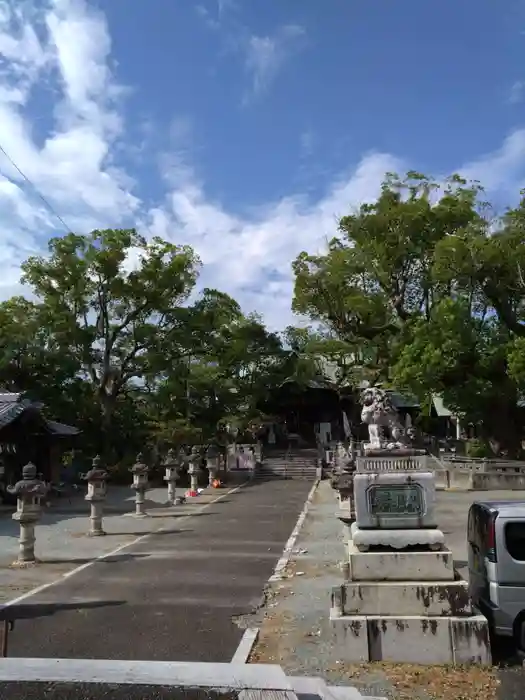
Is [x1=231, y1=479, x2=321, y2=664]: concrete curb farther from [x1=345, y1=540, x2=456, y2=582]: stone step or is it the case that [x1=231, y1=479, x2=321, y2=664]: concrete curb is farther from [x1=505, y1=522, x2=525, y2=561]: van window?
[x1=505, y1=522, x2=525, y2=561]: van window

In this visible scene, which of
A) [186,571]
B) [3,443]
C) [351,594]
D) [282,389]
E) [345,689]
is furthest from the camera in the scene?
[282,389]

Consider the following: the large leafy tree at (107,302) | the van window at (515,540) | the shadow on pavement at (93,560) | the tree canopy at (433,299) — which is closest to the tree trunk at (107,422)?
the large leafy tree at (107,302)

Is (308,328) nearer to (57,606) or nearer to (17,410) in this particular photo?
(17,410)

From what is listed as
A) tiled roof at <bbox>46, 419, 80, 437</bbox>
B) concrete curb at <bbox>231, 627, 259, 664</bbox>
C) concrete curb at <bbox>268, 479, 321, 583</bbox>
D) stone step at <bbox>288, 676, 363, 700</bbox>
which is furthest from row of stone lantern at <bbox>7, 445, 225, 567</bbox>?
stone step at <bbox>288, 676, 363, 700</bbox>

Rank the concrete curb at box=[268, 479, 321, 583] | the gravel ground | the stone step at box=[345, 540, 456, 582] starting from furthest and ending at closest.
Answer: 1. the concrete curb at box=[268, 479, 321, 583]
2. the stone step at box=[345, 540, 456, 582]
3. the gravel ground

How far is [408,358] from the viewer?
31938 millimetres

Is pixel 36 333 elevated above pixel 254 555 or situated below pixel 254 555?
above

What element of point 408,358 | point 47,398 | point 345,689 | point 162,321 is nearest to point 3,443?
point 47,398

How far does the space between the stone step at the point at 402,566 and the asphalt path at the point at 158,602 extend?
71.2 inches

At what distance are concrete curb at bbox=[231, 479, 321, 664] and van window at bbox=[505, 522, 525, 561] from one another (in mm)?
3284

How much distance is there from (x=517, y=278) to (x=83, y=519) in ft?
80.8

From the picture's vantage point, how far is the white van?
693 cm

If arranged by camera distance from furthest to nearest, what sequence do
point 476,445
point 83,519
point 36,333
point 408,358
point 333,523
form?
point 476,445
point 36,333
point 408,358
point 83,519
point 333,523

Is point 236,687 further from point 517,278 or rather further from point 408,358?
point 517,278
